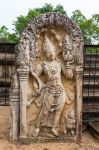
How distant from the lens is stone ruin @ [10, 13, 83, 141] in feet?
17.9

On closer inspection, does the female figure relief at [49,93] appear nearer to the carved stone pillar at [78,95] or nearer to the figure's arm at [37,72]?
the figure's arm at [37,72]

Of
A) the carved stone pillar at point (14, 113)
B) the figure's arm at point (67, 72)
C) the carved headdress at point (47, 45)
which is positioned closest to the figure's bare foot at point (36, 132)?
the carved stone pillar at point (14, 113)

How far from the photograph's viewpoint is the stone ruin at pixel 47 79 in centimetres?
547

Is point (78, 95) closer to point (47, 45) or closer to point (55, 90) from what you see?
point (55, 90)

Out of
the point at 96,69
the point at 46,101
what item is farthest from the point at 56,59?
the point at 96,69

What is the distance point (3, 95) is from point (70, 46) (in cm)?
299

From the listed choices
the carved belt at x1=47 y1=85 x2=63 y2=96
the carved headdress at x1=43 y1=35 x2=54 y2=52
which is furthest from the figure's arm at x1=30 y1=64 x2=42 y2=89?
the carved headdress at x1=43 y1=35 x2=54 y2=52

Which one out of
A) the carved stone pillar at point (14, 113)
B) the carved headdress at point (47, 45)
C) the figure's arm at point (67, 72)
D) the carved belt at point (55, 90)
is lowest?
the carved stone pillar at point (14, 113)

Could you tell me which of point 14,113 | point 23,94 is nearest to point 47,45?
point 23,94

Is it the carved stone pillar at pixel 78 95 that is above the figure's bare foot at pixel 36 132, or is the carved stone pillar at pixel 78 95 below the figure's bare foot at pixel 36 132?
above

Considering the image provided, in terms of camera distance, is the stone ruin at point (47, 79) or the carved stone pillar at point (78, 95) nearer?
the stone ruin at point (47, 79)

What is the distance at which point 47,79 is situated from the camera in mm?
5578

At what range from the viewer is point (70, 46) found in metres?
5.54

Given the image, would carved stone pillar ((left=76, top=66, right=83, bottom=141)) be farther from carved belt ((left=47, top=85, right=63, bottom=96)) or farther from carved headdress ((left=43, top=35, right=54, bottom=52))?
carved headdress ((left=43, top=35, right=54, bottom=52))
